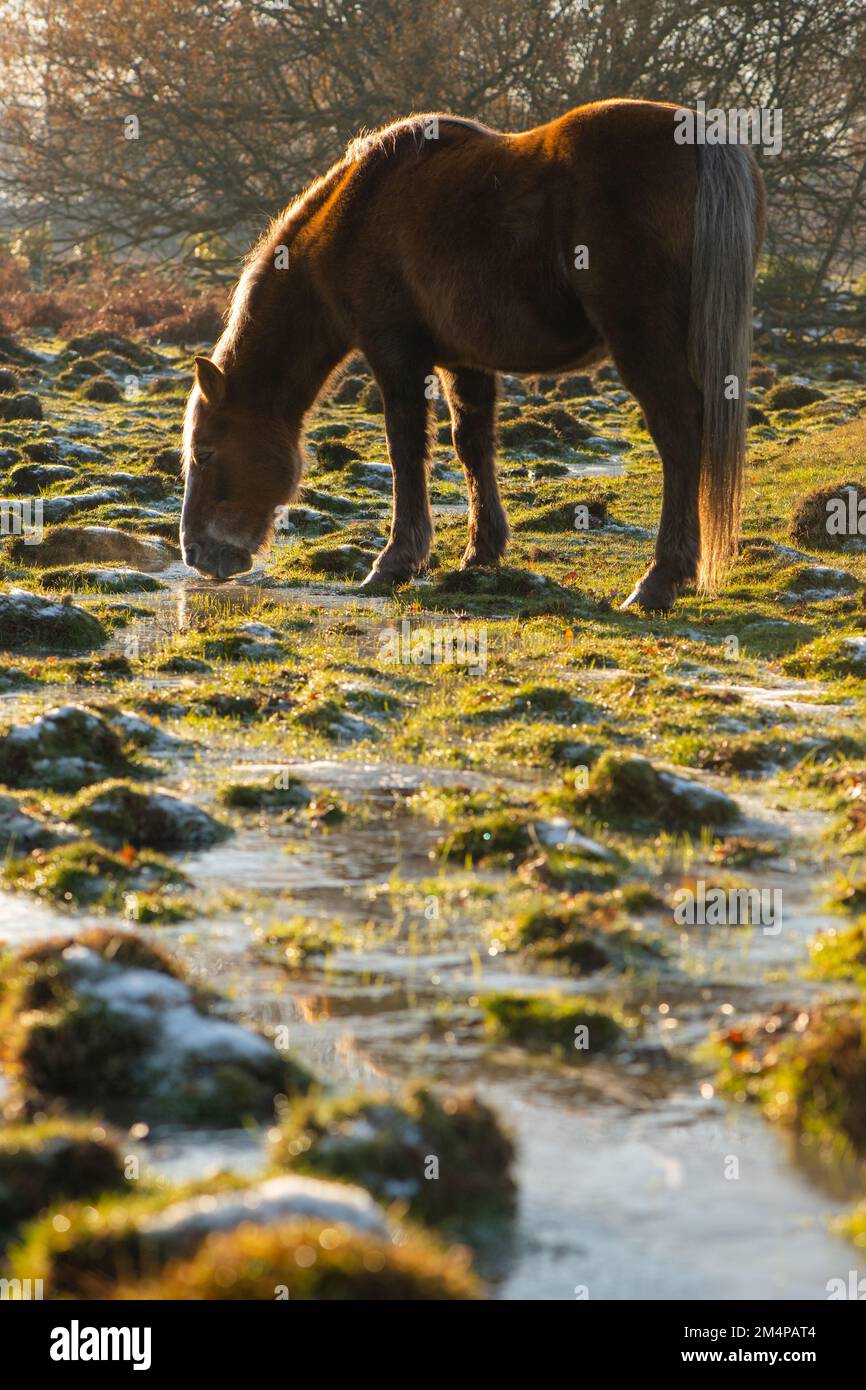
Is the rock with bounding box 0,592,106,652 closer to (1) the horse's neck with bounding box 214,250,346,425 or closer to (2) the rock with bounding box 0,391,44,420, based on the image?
(1) the horse's neck with bounding box 214,250,346,425

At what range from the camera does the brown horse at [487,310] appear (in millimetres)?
8914

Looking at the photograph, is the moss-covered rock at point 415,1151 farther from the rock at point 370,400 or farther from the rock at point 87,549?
the rock at point 370,400

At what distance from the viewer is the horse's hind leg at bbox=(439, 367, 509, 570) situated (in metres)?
11.0

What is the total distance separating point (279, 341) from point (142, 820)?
20.8 ft

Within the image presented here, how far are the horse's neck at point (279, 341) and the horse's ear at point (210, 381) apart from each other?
183 mm

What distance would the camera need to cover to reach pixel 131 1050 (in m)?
3.17

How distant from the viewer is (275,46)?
102 ft

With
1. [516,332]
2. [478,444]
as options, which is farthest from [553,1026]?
[478,444]

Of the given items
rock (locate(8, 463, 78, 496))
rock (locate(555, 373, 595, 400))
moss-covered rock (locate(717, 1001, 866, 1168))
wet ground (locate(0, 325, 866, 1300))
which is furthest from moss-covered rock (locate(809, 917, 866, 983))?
rock (locate(555, 373, 595, 400))

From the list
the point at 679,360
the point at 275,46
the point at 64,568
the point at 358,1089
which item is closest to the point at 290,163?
the point at 275,46

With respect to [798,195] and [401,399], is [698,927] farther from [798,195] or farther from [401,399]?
[798,195]

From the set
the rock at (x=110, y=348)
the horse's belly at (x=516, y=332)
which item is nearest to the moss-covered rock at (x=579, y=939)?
the horse's belly at (x=516, y=332)

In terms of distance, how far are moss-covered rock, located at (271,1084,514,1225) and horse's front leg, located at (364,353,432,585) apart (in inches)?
313

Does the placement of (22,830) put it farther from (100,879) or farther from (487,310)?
(487,310)
